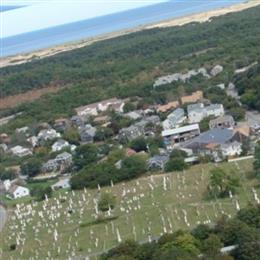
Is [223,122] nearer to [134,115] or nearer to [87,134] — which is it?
[87,134]

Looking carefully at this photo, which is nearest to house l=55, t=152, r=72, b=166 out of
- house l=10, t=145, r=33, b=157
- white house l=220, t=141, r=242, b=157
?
house l=10, t=145, r=33, b=157

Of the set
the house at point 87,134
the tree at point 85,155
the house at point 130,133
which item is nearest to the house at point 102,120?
the house at point 87,134

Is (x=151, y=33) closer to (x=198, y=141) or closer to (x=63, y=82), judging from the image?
(x=63, y=82)

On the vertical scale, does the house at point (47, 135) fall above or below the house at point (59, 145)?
below

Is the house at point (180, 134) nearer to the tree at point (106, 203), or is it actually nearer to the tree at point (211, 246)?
the tree at point (106, 203)

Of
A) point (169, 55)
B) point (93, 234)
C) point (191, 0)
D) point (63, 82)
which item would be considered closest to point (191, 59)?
point (169, 55)

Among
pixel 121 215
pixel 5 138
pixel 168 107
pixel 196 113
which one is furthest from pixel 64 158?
pixel 121 215

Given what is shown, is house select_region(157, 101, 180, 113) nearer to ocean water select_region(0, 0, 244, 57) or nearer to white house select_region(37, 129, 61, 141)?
white house select_region(37, 129, 61, 141)
